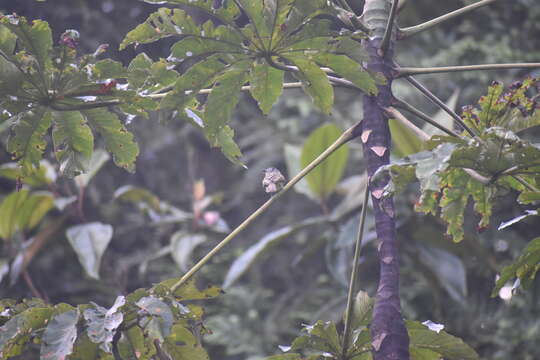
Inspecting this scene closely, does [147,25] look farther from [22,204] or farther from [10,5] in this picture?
[10,5]

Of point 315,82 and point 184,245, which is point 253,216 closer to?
point 315,82

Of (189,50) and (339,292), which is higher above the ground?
(189,50)

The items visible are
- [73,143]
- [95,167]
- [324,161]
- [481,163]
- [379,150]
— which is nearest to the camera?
[481,163]

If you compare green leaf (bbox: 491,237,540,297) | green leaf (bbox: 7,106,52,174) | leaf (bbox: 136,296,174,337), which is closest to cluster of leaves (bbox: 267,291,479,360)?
green leaf (bbox: 491,237,540,297)

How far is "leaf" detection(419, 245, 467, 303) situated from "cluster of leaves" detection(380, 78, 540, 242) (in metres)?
1.07

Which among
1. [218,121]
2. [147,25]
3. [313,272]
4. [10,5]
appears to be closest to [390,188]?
[218,121]

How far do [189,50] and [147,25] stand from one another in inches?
2.9

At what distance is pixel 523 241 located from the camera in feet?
8.67

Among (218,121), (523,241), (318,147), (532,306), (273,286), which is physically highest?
(218,121)

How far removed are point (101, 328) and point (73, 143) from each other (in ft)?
1.19

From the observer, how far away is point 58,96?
1.04 metres

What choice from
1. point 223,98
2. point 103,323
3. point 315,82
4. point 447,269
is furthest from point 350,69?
point 447,269

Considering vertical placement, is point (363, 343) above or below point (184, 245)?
above

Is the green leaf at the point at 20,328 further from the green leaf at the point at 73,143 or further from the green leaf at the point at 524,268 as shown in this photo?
the green leaf at the point at 524,268
